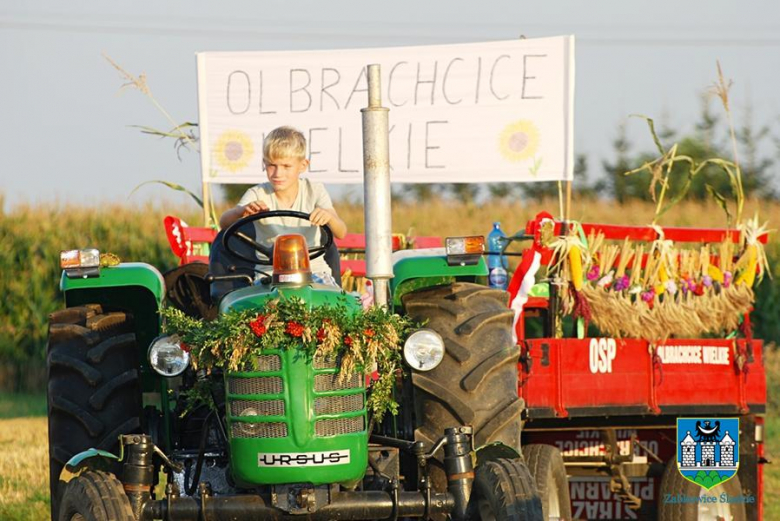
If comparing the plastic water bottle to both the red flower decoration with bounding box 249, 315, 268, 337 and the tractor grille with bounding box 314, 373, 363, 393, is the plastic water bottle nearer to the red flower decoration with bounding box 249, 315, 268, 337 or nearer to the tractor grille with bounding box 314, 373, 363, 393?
the tractor grille with bounding box 314, 373, 363, 393

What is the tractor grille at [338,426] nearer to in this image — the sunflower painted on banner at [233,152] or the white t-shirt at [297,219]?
the white t-shirt at [297,219]

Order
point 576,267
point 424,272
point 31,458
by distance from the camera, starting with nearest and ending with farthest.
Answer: point 424,272, point 576,267, point 31,458

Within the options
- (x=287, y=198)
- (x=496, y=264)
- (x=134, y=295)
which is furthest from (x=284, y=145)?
(x=496, y=264)

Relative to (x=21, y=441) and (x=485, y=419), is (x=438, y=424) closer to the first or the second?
(x=485, y=419)

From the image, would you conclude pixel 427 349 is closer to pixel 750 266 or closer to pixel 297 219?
pixel 297 219

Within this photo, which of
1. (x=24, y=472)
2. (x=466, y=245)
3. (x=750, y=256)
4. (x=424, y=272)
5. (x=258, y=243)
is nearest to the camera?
(x=258, y=243)

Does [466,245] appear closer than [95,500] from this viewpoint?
No

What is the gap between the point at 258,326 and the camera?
198 inches

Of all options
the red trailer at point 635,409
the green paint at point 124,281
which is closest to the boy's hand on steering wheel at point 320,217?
the green paint at point 124,281

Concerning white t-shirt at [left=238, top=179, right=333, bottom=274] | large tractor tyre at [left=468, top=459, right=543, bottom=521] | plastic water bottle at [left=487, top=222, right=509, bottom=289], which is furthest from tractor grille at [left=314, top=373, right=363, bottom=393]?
plastic water bottle at [left=487, top=222, right=509, bottom=289]

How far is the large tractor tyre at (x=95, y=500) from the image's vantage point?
5047mm

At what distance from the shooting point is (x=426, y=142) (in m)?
11.5

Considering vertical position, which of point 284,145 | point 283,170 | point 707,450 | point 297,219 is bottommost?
point 707,450

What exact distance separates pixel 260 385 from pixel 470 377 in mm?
1100
